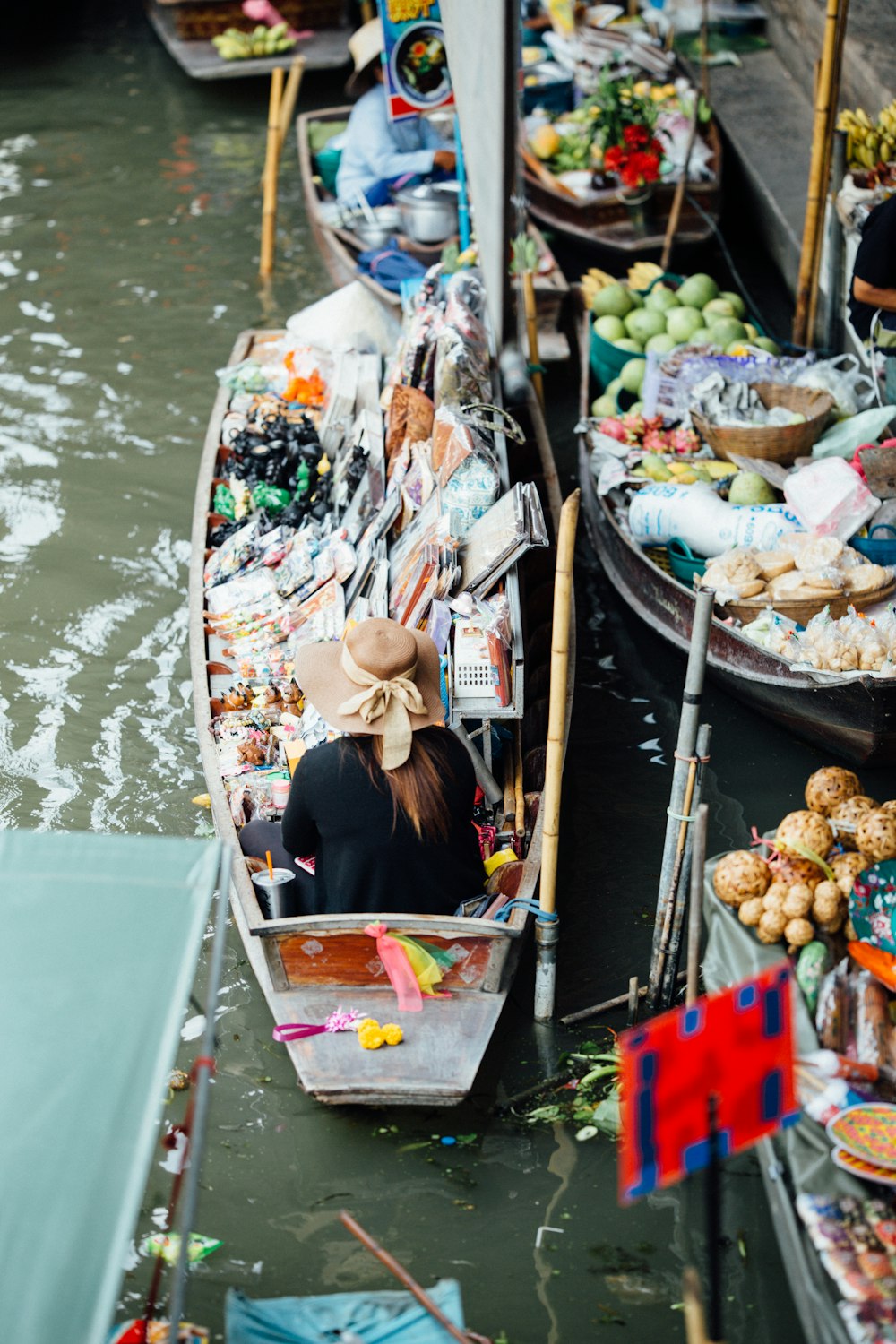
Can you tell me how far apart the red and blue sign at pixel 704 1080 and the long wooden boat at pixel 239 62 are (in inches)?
432

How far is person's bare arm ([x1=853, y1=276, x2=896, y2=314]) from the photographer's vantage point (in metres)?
5.40

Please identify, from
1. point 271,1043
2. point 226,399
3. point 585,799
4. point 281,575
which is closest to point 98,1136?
point 271,1043

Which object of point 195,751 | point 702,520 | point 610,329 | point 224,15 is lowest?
point 195,751

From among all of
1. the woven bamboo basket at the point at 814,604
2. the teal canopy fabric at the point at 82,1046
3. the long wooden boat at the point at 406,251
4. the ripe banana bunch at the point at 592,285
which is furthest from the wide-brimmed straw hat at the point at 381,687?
the ripe banana bunch at the point at 592,285

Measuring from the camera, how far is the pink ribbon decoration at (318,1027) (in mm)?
3621

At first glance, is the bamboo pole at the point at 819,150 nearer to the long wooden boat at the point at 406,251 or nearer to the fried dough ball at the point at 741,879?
the long wooden boat at the point at 406,251

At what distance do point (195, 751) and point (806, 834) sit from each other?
275cm

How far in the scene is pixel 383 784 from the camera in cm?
362

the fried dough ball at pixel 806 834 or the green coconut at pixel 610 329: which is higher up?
the fried dough ball at pixel 806 834

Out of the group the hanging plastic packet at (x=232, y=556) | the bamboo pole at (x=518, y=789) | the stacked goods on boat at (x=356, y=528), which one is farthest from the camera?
the hanging plastic packet at (x=232, y=556)

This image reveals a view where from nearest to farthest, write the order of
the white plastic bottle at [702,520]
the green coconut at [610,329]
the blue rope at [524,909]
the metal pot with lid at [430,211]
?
1. the blue rope at [524,909]
2. the white plastic bottle at [702,520]
3. the green coconut at [610,329]
4. the metal pot with lid at [430,211]

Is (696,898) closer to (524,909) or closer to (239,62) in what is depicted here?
(524,909)

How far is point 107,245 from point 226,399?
3717 mm

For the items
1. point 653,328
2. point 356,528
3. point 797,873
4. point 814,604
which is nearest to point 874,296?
point 814,604
